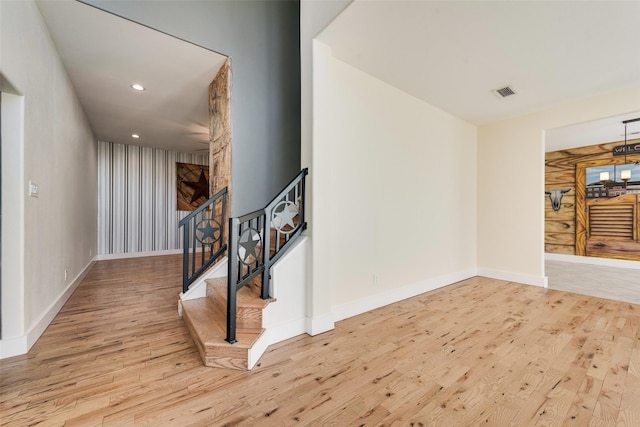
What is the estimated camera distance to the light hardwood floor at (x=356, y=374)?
1468mm

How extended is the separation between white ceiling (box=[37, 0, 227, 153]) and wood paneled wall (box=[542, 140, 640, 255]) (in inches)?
313

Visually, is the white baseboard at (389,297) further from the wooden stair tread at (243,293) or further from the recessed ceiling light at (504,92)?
the recessed ceiling light at (504,92)

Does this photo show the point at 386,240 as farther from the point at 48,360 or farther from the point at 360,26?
the point at 48,360

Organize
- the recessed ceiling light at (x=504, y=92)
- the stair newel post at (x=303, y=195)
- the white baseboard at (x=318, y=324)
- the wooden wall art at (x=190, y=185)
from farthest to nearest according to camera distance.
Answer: the wooden wall art at (x=190, y=185), the recessed ceiling light at (x=504, y=92), the stair newel post at (x=303, y=195), the white baseboard at (x=318, y=324)

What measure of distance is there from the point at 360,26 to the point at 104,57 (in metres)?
2.86

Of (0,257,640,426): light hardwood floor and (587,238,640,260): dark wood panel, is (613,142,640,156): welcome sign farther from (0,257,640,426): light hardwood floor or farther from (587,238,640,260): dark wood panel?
(0,257,640,426): light hardwood floor

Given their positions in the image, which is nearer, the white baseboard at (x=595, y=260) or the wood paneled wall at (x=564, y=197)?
the white baseboard at (x=595, y=260)

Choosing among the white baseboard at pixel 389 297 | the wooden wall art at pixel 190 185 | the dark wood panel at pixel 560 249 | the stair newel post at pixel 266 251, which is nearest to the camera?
the stair newel post at pixel 266 251

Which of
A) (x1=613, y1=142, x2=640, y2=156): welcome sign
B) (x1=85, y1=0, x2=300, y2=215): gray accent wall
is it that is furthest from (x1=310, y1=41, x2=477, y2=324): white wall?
(x1=613, y1=142, x2=640, y2=156): welcome sign

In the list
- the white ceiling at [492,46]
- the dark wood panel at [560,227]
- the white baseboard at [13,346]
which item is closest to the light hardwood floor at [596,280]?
the dark wood panel at [560,227]

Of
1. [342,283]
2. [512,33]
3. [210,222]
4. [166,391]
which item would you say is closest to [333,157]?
[342,283]

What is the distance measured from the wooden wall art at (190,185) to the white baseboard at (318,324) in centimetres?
605

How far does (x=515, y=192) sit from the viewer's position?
14.4ft

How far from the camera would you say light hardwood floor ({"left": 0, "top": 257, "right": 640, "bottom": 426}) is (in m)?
1.47
